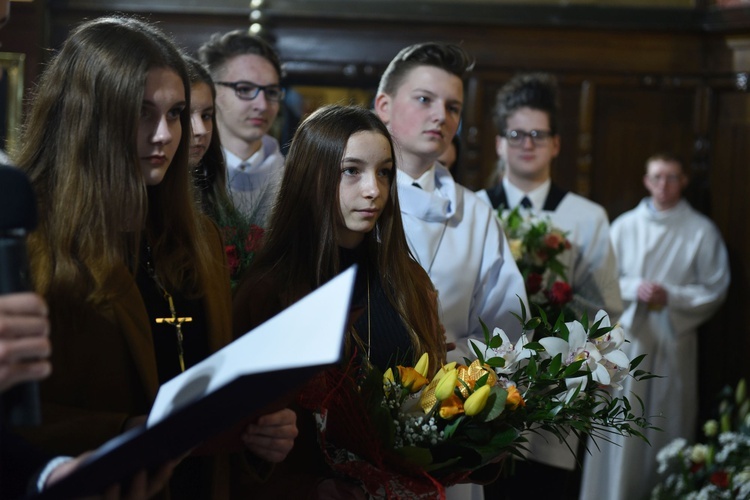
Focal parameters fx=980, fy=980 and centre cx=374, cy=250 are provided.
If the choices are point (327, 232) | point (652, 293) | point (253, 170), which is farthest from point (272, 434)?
point (652, 293)

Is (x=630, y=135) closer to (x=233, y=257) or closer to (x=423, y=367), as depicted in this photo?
(x=233, y=257)

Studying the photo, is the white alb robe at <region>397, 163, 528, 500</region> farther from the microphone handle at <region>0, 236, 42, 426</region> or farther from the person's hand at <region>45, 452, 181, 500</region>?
the microphone handle at <region>0, 236, 42, 426</region>

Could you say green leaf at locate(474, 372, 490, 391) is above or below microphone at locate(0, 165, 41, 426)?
below

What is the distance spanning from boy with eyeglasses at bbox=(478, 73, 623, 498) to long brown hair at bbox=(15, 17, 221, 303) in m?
2.54

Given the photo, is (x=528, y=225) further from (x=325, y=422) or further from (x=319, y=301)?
(x=319, y=301)

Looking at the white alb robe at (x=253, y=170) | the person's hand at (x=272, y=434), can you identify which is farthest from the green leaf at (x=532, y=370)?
the white alb robe at (x=253, y=170)

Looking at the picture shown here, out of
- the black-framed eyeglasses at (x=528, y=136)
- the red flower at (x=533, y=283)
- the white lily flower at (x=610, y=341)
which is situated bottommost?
the red flower at (x=533, y=283)

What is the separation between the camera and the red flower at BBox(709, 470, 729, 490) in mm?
4996

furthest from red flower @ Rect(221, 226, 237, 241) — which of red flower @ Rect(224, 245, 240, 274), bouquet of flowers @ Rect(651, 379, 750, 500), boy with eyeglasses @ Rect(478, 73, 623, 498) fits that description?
bouquet of flowers @ Rect(651, 379, 750, 500)

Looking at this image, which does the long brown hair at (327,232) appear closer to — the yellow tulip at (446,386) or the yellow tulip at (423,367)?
the yellow tulip at (423,367)

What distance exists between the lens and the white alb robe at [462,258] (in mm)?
3008

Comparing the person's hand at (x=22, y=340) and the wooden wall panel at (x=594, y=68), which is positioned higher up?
the wooden wall panel at (x=594, y=68)

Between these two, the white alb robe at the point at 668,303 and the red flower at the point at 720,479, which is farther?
the white alb robe at the point at 668,303

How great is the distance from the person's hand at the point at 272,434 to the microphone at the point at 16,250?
54 centimetres
